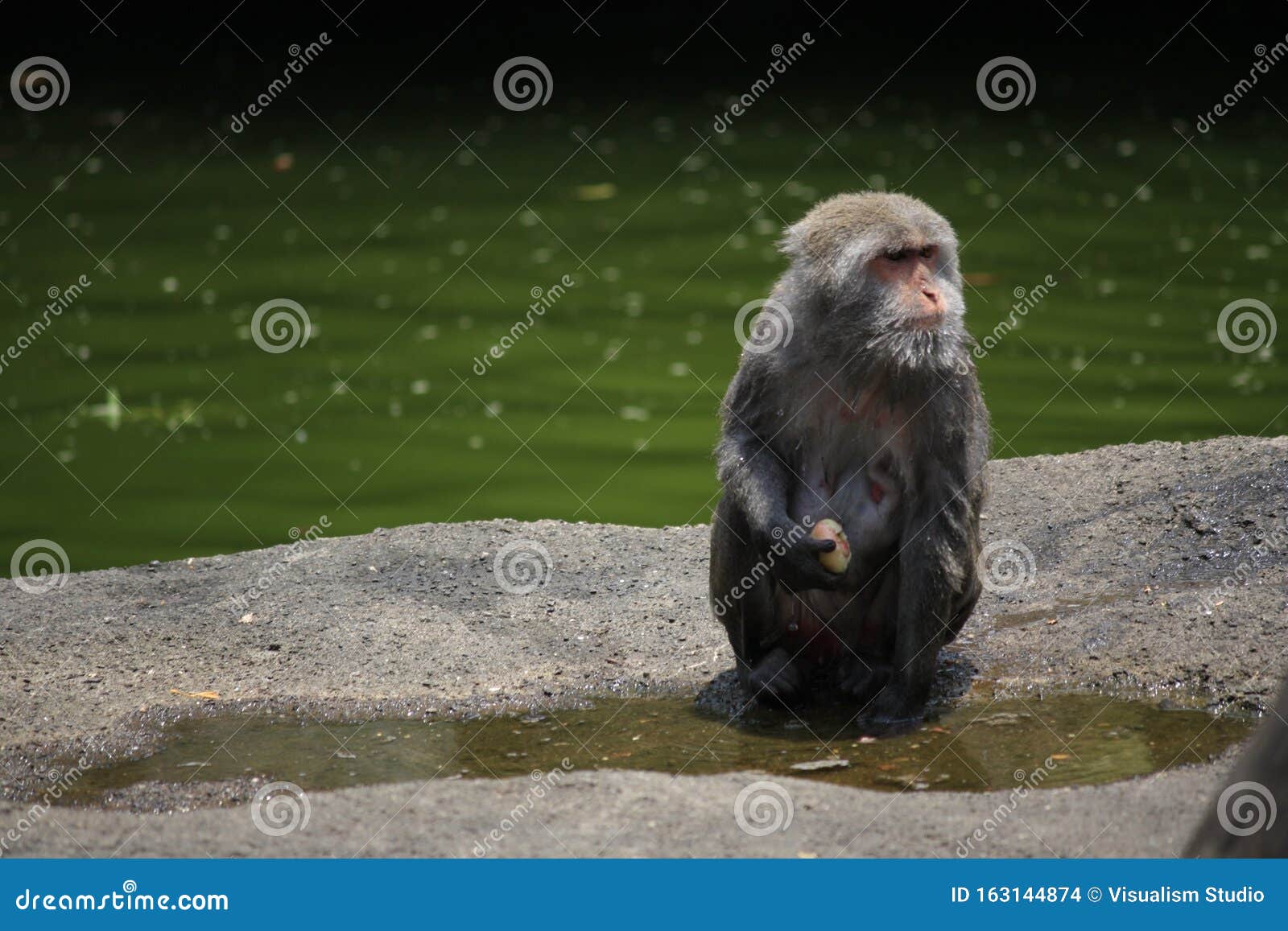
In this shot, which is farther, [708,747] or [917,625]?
[917,625]

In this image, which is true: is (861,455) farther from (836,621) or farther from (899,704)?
(899,704)

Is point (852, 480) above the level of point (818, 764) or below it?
Result: above

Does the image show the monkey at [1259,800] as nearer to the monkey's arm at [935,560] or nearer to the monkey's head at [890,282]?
the monkey's arm at [935,560]

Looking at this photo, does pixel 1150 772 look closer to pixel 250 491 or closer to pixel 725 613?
pixel 725 613

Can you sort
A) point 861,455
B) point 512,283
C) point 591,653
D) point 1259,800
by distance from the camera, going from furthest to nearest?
1. point 512,283
2. point 591,653
3. point 861,455
4. point 1259,800

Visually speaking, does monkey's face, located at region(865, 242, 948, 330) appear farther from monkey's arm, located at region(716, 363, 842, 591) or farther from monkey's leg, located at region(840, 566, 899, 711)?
monkey's leg, located at region(840, 566, 899, 711)

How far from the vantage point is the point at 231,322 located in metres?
14.4

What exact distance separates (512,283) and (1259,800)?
1217 cm

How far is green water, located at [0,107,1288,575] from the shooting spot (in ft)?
36.3

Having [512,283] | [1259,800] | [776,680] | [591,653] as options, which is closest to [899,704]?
[776,680]

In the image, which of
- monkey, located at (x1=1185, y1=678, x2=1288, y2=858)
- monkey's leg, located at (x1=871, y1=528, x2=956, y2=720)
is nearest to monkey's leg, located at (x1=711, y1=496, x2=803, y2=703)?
monkey's leg, located at (x1=871, y1=528, x2=956, y2=720)

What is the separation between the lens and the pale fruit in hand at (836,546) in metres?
6.20

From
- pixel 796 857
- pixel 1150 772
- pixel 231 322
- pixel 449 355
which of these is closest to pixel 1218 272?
pixel 449 355

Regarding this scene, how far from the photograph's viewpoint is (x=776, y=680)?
661 cm
